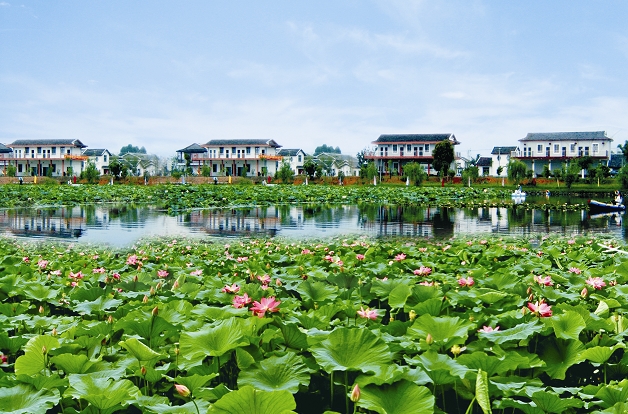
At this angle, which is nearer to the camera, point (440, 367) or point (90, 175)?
point (440, 367)

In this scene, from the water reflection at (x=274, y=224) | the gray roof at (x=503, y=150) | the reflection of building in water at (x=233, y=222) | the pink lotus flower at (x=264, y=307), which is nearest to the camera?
the pink lotus flower at (x=264, y=307)

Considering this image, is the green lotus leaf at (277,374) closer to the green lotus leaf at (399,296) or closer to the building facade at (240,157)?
the green lotus leaf at (399,296)

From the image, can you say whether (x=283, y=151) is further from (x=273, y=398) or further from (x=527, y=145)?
(x=273, y=398)

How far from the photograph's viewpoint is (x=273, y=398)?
1296mm

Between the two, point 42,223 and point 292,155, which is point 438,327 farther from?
point 292,155

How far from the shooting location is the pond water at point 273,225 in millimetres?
11438

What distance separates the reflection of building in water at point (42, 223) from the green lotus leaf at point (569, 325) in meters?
10.5

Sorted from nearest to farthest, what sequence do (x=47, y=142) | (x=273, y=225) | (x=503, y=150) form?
(x=273, y=225) < (x=503, y=150) < (x=47, y=142)

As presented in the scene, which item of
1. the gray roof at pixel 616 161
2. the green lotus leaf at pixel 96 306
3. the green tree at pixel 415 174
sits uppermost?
the gray roof at pixel 616 161

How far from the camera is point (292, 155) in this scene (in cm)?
6512

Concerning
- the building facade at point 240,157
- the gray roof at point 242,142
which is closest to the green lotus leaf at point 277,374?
the building facade at point 240,157

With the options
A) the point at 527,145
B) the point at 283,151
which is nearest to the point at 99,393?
the point at 527,145

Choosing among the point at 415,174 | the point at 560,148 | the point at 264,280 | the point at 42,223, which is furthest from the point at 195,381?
the point at 560,148

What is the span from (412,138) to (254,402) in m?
53.4
